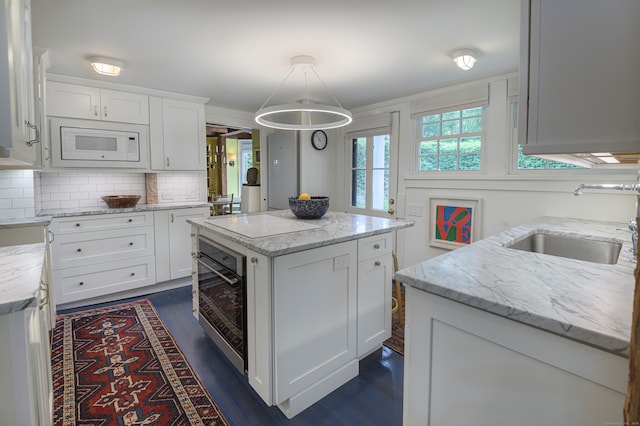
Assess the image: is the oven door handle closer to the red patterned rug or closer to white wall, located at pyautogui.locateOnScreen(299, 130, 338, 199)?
the red patterned rug

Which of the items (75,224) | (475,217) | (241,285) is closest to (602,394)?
(241,285)

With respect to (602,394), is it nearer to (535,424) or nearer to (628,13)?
(535,424)

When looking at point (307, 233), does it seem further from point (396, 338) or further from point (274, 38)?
point (274, 38)

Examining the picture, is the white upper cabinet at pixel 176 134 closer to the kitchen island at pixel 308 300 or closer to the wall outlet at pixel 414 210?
the kitchen island at pixel 308 300

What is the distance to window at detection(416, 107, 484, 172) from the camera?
3.30 m

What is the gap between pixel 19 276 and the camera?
3.68ft

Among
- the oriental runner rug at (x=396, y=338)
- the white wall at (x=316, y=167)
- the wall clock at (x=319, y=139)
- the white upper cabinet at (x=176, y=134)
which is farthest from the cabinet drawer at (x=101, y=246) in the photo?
the oriental runner rug at (x=396, y=338)

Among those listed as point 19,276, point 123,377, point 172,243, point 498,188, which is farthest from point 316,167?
point 19,276

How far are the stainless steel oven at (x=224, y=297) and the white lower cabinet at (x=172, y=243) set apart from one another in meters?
1.29

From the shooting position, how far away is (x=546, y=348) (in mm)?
774

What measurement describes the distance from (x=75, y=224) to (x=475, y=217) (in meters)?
3.95

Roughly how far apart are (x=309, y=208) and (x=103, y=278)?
234 cm

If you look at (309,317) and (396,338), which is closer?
(309,317)

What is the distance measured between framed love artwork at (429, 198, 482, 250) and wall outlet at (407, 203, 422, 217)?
0.45 feet
